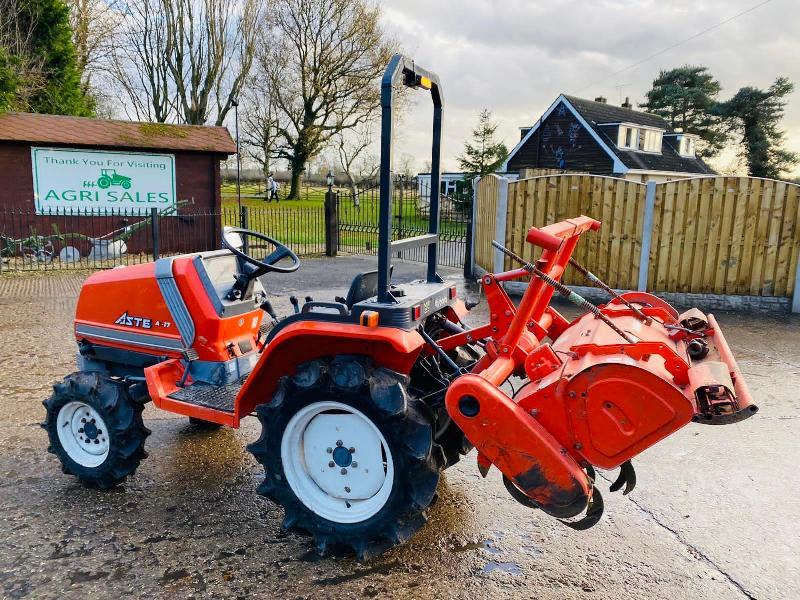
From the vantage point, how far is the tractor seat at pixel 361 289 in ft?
9.68

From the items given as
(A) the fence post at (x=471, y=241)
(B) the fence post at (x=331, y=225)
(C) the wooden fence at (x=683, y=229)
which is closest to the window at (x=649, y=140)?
(B) the fence post at (x=331, y=225)

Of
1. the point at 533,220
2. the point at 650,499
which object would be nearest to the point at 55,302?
the point at 533,220

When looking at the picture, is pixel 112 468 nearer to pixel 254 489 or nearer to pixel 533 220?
pixel 254 489

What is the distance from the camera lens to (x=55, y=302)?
8891 millimetres

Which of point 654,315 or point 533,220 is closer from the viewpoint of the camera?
point 654,315

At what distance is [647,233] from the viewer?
8773 mm

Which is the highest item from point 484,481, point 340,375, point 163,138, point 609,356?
point 163,138

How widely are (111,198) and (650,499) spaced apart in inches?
530

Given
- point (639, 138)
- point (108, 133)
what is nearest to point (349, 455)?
point (108, 133)

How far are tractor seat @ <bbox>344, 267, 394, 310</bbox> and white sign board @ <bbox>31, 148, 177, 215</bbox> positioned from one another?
12.1m

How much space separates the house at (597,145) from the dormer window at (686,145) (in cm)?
86

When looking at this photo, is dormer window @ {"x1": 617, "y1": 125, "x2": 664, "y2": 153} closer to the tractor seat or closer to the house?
the house

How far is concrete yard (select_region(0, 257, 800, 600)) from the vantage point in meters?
2.67

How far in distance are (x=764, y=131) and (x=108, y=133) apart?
40.6m
